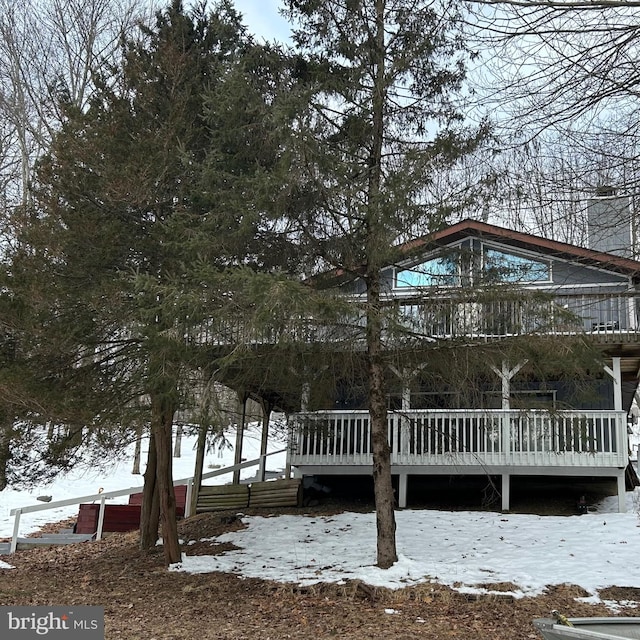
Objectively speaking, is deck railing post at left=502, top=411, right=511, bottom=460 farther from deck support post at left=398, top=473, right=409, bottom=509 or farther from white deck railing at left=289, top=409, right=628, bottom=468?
deck support post at left=398, top=473, right=409, bottom=509

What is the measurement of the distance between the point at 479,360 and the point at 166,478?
198 inches

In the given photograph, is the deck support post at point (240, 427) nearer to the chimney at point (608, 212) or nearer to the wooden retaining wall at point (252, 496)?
the wooden retaining wall at point (252, 496)

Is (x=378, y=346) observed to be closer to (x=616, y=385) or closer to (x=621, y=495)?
(x=616, y=385)

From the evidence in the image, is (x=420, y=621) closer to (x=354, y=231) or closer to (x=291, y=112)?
(x=354, y=231)

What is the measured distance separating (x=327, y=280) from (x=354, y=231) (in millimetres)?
760

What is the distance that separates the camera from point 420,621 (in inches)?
275

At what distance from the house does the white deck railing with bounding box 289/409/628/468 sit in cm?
2

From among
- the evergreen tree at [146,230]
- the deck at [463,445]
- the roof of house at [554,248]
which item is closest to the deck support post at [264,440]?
the deck at [463,445]

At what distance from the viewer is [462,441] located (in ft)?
41.6

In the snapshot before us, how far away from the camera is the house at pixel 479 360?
823 cm

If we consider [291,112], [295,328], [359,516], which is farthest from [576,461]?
[291,112]

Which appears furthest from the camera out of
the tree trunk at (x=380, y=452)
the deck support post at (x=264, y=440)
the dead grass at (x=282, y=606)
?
the deck support post at (x=264, y=440)

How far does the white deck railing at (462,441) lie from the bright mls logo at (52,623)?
5054mm

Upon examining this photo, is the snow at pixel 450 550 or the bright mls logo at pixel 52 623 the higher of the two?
the snow at pixel 450 550
